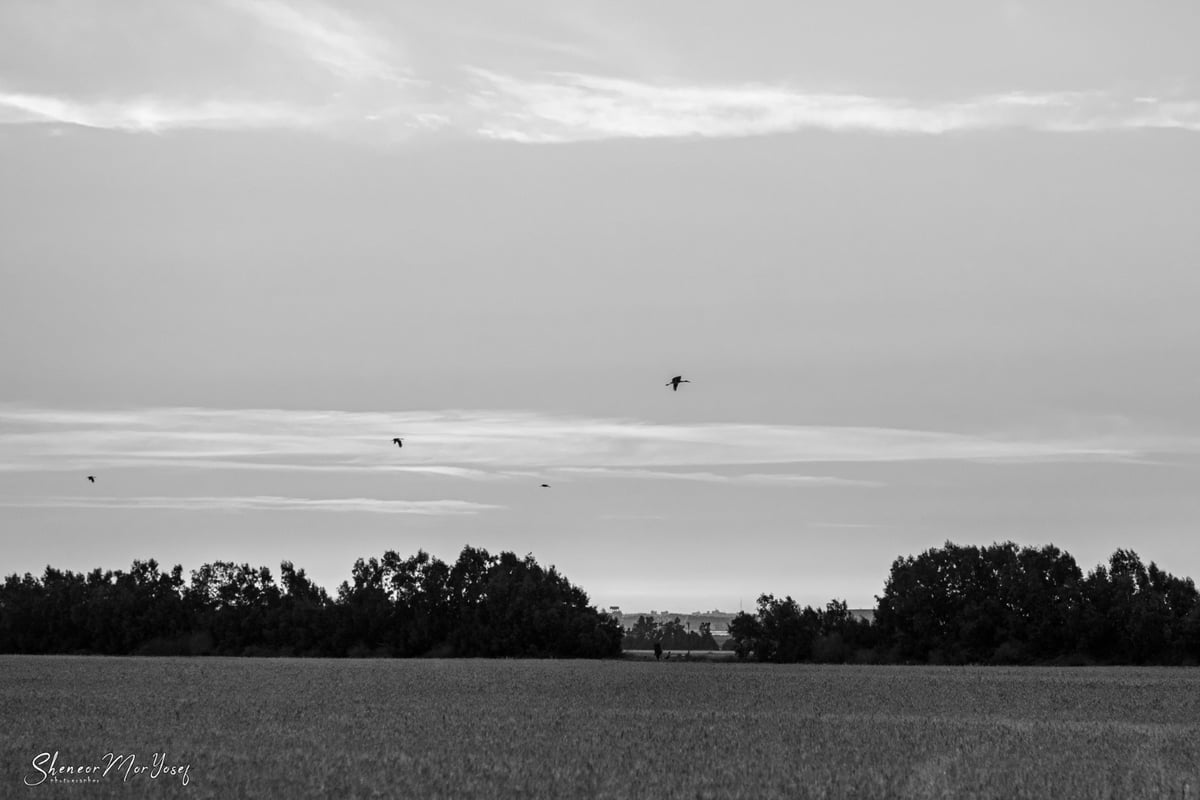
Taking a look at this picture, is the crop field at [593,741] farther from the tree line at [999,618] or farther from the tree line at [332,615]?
the tree line at [332,615]

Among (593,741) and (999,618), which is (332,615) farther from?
(593,741)

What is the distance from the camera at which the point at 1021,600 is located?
11062cm

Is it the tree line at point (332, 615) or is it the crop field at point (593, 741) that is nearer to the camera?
the crop field at point (593, 741)

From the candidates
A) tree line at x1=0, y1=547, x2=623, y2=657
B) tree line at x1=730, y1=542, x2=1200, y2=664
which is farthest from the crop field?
tree line at x1=0, y1=547, x2=623, y2=657

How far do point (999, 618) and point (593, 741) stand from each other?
282ft

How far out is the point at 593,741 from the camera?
31.5 m

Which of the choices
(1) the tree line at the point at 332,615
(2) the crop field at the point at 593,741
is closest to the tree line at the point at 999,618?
Result: (1) the tree line at the point at 332,615

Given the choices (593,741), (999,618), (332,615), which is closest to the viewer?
(593,741)

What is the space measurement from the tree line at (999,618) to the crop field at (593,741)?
171 feet

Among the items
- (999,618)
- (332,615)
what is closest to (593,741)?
(999,618)

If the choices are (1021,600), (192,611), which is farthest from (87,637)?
(1021,600)

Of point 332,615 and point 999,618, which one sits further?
point 332,615

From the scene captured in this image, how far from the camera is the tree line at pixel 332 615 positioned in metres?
128

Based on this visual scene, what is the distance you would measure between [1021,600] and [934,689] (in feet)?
191
